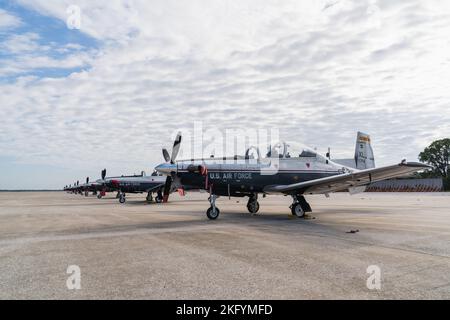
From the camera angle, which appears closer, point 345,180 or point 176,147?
point 345,180

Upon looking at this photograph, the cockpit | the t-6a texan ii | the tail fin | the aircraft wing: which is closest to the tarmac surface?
the aircraft wing

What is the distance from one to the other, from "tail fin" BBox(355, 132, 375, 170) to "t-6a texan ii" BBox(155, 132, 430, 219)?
5065mm

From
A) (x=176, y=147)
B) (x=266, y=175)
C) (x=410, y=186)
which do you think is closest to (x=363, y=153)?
(x=266, y=175)

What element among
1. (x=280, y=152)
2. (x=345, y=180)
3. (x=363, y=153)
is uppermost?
(x=363, y=153)

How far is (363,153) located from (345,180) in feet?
27.8

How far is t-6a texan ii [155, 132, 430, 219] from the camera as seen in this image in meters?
12.9

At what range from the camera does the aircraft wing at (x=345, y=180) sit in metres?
11.3

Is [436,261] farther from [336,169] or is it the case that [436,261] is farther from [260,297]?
[336,169]

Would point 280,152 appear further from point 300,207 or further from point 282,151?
point 300,207

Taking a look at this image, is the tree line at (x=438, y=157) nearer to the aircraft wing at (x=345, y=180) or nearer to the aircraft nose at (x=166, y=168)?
the aircraft wing at (x=345, y=180)

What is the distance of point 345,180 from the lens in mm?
12375

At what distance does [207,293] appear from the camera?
4043 mm

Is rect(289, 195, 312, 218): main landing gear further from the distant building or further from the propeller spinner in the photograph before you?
the distant building
